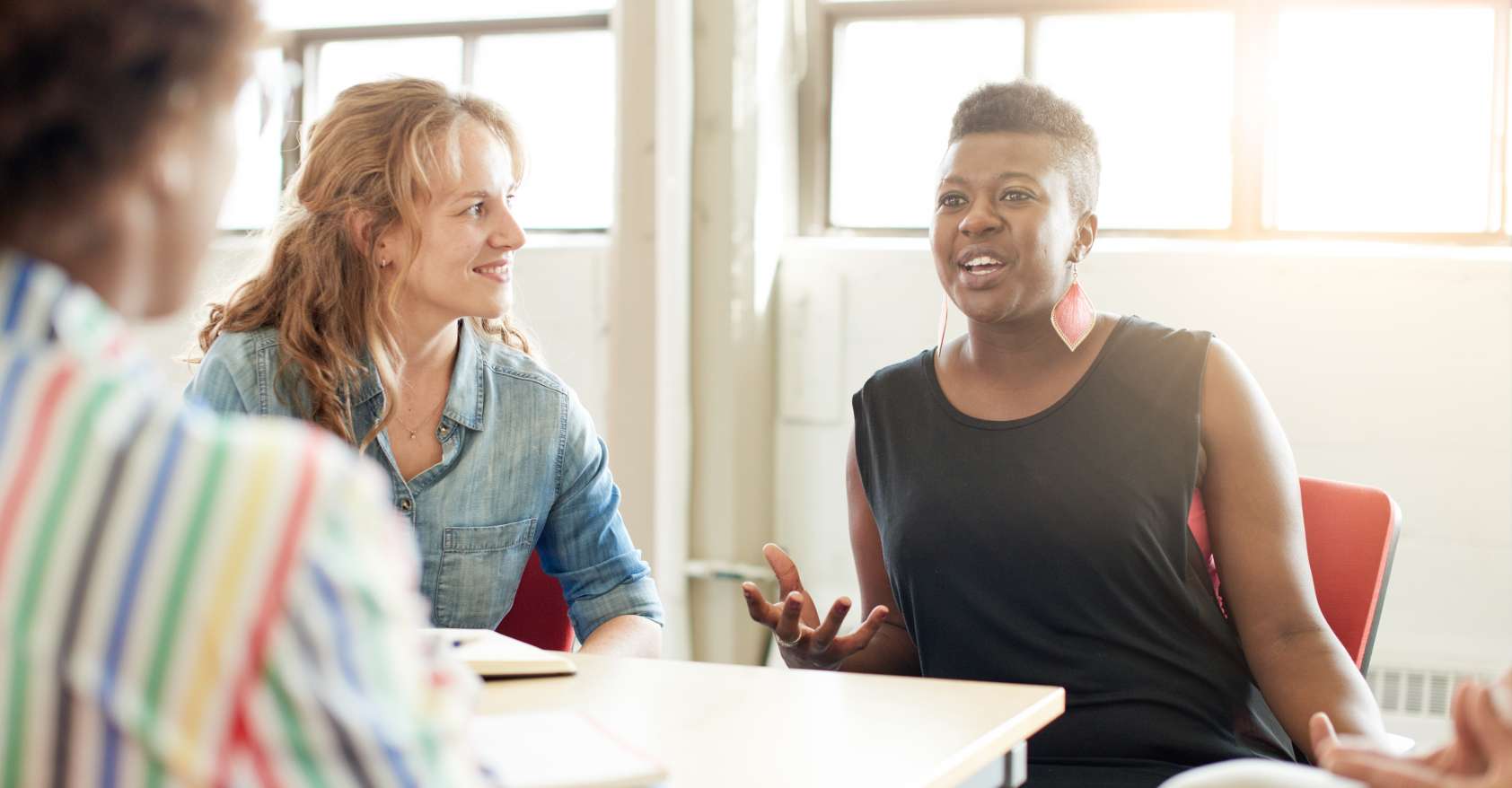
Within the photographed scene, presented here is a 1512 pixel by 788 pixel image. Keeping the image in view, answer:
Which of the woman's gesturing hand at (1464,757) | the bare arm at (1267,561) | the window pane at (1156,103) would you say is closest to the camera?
the woman's gesturing hand at (1464,757)

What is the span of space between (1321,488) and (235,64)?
5.15ft

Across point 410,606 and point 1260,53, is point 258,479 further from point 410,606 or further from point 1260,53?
point 1260,53

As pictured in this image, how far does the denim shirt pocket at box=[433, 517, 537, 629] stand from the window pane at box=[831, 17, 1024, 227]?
6.76 feet

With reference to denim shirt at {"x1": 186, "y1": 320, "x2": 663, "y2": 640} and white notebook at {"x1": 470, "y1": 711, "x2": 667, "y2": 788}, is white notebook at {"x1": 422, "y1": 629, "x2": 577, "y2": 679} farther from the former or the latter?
denim shirt at {"x1": 186, "y1": 320, "x2": 663, "y2": 640}

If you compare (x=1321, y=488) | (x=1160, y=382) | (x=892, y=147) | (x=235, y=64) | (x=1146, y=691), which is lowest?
(x=1146, y=691)

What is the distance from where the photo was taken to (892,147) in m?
3.78

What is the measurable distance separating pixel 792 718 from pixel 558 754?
0.32 metres

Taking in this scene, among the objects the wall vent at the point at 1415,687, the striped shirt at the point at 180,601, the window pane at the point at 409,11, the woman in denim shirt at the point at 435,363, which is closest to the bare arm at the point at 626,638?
the woman in denim shirt at the point at 435,363

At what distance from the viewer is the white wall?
10.0 ft

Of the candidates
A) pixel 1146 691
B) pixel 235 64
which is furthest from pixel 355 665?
pixel 1146 691

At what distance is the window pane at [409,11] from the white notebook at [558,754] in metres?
3.00

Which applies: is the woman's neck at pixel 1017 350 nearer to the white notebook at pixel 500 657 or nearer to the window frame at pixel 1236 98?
the white notebook at pixel 500 657

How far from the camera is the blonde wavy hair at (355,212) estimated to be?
1.98 meters

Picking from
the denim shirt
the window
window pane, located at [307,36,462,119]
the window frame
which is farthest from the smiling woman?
window pane, located at [307,36,462,119]
